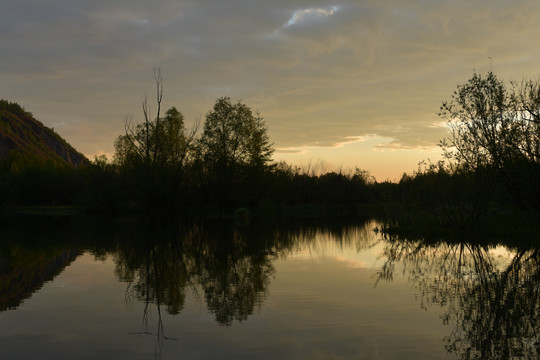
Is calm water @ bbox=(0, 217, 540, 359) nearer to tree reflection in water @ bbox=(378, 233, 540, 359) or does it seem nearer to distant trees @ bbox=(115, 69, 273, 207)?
tree reflection in water @ bbox=(378, 233, 540, 359)

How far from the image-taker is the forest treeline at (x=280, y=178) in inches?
845

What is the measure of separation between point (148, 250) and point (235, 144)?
124 feet

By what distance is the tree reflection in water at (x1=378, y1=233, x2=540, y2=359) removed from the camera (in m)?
6.30

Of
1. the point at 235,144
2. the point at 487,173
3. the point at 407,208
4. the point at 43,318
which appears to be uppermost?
the point at 235,144

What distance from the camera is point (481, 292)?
945 cm

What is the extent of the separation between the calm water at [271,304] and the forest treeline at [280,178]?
6.19m

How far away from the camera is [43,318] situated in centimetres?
792

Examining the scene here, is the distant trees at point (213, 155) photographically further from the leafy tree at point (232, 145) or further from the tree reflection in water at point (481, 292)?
the tree reflection in water at point (481, 292)

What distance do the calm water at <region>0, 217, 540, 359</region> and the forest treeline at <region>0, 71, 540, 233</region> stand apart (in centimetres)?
A: 619

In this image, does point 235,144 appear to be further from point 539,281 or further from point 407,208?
point 539,281

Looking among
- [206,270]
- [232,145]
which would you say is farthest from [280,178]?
[206,270]

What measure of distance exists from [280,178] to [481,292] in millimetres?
52507

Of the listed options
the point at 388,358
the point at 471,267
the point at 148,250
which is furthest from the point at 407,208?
the point at 388,358

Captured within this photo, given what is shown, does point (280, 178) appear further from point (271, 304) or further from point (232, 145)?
point (271, 304)
